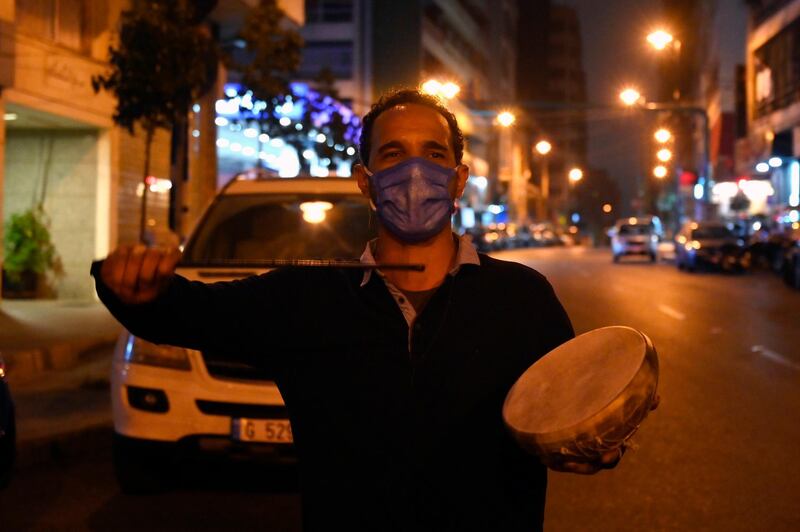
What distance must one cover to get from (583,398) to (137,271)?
1033mm

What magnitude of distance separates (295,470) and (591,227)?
605 ft

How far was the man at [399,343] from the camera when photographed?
2.31 m

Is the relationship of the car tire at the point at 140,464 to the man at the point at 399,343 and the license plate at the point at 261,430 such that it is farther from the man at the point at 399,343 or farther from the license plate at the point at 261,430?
the man at the point at 399,343

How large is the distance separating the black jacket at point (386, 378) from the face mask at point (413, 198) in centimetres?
14

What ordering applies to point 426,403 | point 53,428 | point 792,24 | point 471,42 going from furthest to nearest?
point 471,42 < point 792,24 < point 53,428 < point 426,403

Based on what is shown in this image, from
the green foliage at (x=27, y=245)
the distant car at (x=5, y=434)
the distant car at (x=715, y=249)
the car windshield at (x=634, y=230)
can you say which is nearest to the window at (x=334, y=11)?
the car windshield at (x=634, y=230)

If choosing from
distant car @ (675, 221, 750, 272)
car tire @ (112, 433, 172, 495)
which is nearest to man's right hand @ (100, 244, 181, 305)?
car tire @ (112, 433, 172, 495)

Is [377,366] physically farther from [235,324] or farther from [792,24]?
[792,24]

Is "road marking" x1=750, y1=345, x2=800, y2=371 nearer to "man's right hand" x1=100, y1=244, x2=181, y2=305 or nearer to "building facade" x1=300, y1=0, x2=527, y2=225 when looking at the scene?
"man's right hand" x1=100, y1=244, x2=181, y2=305

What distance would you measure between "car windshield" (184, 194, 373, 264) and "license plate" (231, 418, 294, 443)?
1.83 meters

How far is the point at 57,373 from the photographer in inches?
463

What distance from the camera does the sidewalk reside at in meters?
7.61

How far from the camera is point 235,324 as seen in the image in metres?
2.46

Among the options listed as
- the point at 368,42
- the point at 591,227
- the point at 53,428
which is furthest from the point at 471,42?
the point at 591,227
